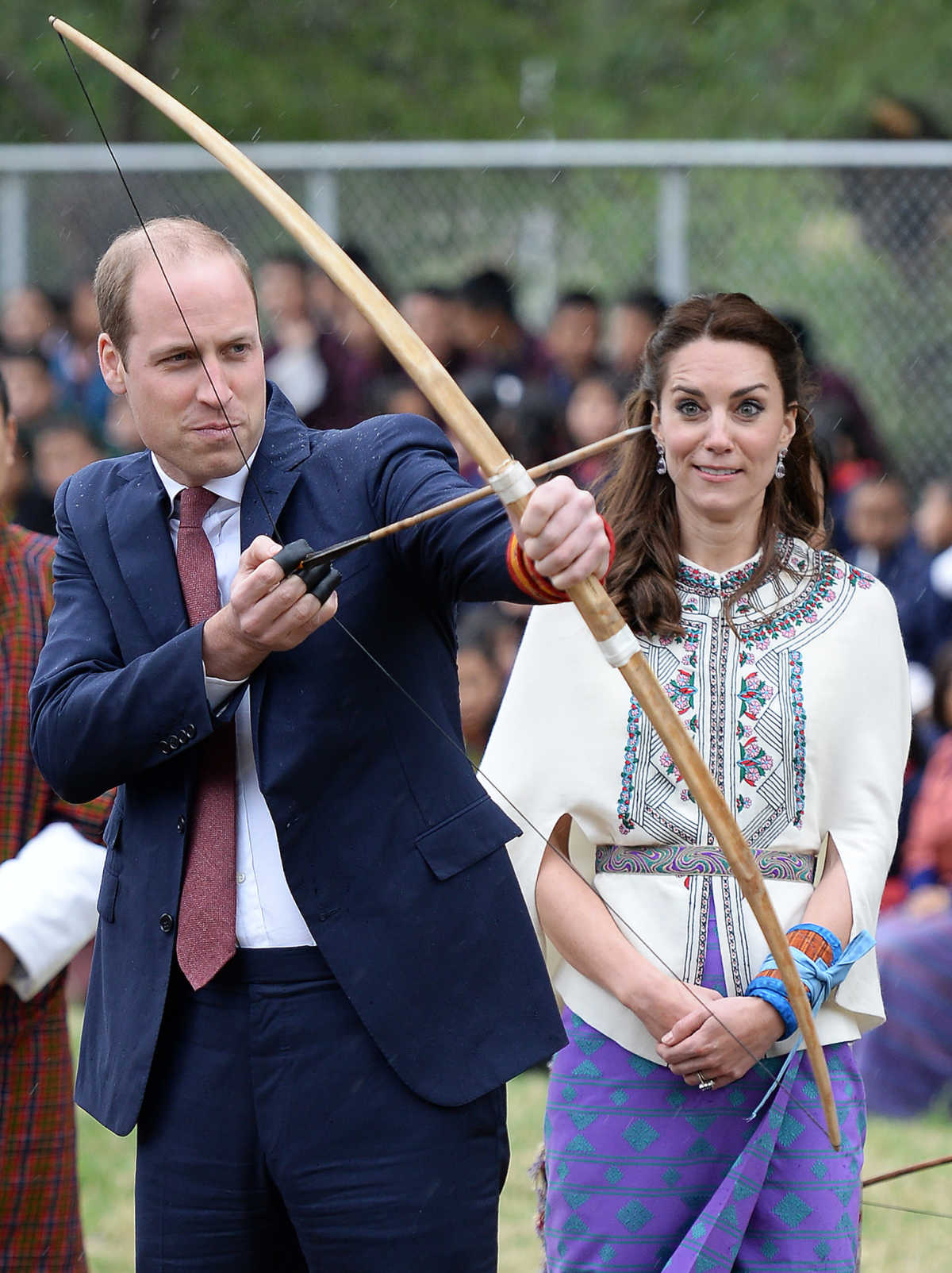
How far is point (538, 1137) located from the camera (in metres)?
5.12

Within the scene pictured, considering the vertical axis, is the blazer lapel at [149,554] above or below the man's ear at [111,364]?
below

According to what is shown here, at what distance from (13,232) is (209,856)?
5.94 m

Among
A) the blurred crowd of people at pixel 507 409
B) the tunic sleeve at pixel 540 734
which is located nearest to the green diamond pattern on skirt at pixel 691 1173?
the tunic sleeve at pixel 540 734

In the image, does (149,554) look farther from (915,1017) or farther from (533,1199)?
(915,1017)

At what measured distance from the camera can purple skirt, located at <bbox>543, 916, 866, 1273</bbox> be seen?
2.66 metres

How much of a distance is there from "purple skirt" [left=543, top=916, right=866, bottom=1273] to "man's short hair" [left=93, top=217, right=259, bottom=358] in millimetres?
1275

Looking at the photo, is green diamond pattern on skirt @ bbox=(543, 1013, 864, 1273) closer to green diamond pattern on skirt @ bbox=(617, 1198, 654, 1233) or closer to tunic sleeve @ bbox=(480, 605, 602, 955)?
green diamond pattern on skirt @ bbox=(617, 1198, 654, 1233)

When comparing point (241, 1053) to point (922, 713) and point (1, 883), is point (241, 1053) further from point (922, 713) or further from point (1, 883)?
point (922, 713)

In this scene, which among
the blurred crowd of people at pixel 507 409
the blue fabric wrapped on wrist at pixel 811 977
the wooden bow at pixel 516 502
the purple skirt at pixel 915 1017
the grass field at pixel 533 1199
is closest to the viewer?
the wooden bow at pixel 516 502

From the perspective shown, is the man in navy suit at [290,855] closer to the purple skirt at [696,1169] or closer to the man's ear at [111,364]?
the man's ear at [111,364]

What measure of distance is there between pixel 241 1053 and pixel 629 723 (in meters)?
0.87

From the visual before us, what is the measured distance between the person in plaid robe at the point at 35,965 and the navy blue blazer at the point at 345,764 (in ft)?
1.90

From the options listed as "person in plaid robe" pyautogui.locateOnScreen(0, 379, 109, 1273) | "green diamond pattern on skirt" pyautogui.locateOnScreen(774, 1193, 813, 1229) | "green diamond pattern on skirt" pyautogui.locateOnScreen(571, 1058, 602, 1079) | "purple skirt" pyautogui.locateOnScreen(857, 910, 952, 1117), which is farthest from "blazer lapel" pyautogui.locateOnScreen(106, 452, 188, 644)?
"purple skirt" pyautogui.locateOnScreen(857, 910, 952, 1117)

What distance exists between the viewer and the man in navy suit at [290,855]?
225 centimetres
